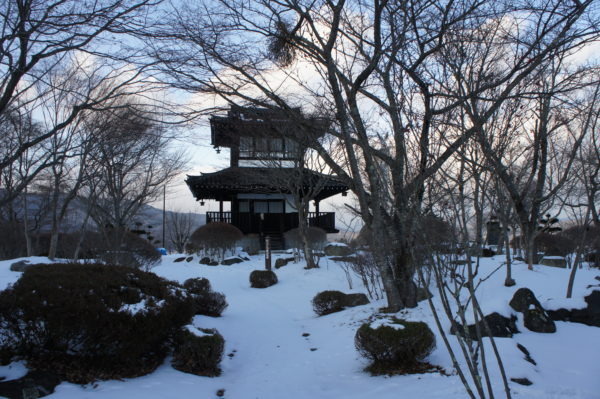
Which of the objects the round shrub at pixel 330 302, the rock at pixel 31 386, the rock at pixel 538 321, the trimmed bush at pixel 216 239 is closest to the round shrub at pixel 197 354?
the rock at pixel 31 386

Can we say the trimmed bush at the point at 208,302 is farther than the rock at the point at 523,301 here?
Yes

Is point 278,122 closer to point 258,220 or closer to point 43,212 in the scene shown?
point 258,220

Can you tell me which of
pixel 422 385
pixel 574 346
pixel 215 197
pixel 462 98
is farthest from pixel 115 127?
pixel 215 197

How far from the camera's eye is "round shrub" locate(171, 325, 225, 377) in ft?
15.1

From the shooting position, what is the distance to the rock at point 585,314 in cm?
598

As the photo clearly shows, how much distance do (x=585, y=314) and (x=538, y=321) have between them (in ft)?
3.52

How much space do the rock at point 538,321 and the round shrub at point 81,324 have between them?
4.97m

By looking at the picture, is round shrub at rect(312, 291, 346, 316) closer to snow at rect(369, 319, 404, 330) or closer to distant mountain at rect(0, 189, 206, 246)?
snow at rect(369, 319, 404, 330)

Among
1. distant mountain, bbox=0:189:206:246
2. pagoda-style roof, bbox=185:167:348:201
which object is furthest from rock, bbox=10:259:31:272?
pagoda-style roof, bbox=185:167:348:201

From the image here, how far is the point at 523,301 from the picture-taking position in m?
5.85

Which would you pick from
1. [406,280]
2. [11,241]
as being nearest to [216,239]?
[11,241]

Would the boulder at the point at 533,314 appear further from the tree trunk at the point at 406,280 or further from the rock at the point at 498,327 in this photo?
the tree trunk at the point at 406,280

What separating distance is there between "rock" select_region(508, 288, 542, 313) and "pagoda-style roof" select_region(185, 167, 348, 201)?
25.5ft

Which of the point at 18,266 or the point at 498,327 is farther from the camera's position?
the point at 18,266
